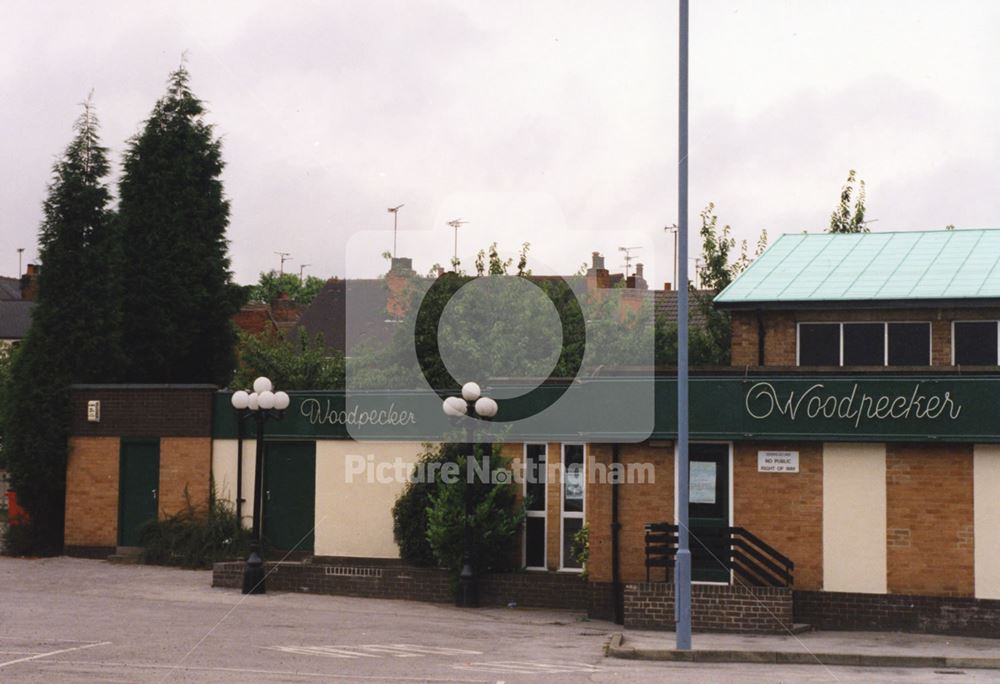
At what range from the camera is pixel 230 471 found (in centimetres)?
2864

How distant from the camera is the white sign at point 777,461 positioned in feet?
67.4

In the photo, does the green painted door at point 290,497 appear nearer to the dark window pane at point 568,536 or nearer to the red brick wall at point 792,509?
the dark window pane at point 568,536

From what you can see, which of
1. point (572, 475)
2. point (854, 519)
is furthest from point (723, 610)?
point (572, 475)

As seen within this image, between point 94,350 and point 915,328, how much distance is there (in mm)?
19950

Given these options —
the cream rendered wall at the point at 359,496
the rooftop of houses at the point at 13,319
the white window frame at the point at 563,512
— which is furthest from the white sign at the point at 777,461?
the rooftop of houses at the point at 13,319

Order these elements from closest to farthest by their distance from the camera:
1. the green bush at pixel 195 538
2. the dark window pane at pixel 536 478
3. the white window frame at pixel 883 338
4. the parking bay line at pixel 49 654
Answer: the parking bay line at pixel 49 654 → the dark window pane at pixel 536 478 → the white window frame at pixel 883 338 → the green bush at pixel 195 538

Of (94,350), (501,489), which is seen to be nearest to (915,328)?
(501,489)

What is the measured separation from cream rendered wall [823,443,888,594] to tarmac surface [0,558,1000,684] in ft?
3.73

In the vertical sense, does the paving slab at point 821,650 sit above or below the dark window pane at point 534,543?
below

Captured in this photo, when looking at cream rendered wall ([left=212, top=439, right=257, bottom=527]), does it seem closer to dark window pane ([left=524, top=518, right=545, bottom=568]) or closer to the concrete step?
the concrete step

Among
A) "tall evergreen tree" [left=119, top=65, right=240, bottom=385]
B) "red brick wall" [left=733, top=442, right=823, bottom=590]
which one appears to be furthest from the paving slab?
"tall evergreen tree" [left=119, top=65, right=240, bottom=385]

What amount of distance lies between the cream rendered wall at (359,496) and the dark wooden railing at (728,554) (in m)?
7.38

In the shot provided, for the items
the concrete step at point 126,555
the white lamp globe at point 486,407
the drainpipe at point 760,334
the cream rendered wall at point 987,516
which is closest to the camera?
the cream rendered wall at point 987,516

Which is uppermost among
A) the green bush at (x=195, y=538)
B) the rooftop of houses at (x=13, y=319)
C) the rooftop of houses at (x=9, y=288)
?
the rooftop of houses at (x=9, y=288)
